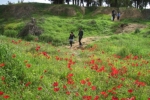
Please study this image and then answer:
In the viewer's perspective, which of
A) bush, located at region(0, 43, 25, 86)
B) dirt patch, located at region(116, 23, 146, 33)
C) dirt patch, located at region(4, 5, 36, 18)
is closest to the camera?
bush, located at region(0, 43, 25, 86)

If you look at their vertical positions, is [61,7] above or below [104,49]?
above

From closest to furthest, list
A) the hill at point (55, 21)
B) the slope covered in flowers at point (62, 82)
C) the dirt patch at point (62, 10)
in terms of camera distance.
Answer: the slope covered in flowers at point (62, 82) → the hill at point (55, 21) → the dirt patch at point (62, 10)

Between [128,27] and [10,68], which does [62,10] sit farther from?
[10,68]

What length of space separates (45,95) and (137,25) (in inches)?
1244

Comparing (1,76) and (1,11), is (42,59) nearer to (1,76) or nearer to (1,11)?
(1,76)

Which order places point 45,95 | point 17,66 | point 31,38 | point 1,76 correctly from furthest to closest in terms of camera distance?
1. point 31,38
2. point 17,66
3. point 1,76
4. point 45,95

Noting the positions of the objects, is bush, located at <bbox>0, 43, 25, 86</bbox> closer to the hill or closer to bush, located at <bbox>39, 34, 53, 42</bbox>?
the hill

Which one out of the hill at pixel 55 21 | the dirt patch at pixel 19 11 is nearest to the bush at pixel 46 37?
the hill at pixel 55 21

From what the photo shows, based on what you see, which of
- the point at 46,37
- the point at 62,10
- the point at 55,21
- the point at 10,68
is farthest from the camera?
the point at 62,10

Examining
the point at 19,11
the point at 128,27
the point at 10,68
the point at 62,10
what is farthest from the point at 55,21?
the point at 10,68

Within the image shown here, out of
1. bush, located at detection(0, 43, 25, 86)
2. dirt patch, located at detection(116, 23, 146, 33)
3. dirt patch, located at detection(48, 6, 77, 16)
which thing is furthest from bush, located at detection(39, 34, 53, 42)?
dirt patch, located at detection(48, 6, 77, 16)

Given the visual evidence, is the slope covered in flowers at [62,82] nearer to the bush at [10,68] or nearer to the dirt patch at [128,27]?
the bush at [10,68]

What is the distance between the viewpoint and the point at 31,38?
27891 mm

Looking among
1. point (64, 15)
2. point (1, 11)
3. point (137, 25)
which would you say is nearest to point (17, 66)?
point (137, 25)
